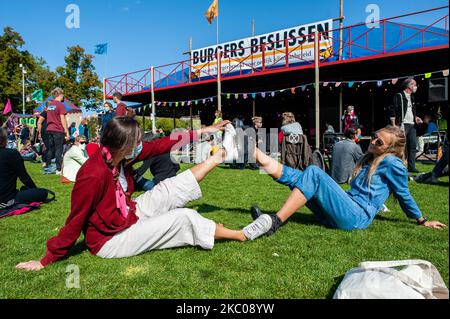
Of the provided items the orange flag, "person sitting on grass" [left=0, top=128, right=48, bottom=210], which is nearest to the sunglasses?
"person sitting on grass" [left=0, top=128, right=48, bottom=210]

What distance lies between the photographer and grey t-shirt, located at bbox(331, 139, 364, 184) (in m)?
5.88

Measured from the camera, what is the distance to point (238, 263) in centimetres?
253

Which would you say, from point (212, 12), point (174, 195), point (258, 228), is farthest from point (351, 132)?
point (212, 12)

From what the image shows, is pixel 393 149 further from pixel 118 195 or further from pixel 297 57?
pixel 297 57

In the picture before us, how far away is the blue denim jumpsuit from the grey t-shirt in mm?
2637

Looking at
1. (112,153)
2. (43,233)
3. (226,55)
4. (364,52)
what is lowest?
(43,233)

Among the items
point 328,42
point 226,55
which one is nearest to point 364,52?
point 328,42

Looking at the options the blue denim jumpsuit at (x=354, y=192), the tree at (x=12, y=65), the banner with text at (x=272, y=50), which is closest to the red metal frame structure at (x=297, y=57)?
the banner with text at (x=272, y=50)

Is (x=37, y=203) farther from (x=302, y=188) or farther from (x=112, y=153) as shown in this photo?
(x=302, y=188)

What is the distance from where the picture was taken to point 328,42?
46.9 feet

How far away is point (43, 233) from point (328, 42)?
13.4 meters

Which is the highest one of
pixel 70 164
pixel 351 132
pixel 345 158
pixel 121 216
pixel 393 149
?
pixel 351 132

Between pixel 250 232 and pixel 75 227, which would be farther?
pixel 250 232

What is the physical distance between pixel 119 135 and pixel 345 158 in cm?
441
